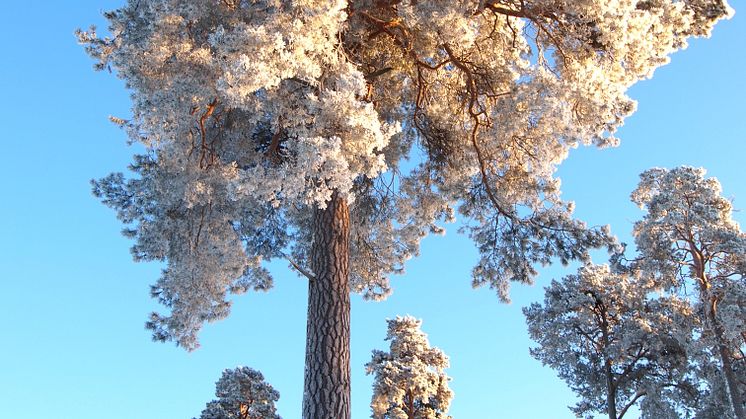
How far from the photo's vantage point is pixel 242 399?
1416 centimetres

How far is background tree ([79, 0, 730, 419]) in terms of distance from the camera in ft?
23.7

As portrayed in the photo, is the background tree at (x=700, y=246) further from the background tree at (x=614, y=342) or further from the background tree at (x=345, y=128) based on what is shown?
the background tree at (x=345, y=128)

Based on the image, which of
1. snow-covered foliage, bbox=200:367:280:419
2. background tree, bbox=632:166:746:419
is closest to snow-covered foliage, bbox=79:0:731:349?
snow-covered foliage, bbox=200:367:280:419

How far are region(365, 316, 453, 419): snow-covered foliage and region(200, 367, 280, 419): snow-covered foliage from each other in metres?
2.91

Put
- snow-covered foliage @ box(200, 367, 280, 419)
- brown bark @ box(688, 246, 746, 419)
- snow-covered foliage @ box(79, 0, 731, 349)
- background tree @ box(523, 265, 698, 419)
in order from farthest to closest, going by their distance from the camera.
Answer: background tree @ box(523, 265, 698, 419) → brown bark @ box(688, 246, 746, 419) → snow-covered foliage @ box(200, 367, 280, 419) → snow-covered foliage @ box(79, 0, 731, 349)

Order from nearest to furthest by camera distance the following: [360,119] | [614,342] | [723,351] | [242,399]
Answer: [360,119]
[242,399]
[723,351]
[614,342]

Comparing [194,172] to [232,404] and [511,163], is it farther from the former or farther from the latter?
[232,404]

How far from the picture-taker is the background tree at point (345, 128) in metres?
7.22

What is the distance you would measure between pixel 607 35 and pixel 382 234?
5.75m

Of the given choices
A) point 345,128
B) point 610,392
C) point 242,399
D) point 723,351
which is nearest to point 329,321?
point 345,128

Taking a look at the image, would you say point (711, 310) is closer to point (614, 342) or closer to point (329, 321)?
point (614, 342)

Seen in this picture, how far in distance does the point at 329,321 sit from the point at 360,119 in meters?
2.62

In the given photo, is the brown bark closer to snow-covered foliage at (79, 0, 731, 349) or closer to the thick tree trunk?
snow-covered foliage at (79, 0, 731, 349)

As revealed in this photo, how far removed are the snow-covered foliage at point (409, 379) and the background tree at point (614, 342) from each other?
4.59 metres
